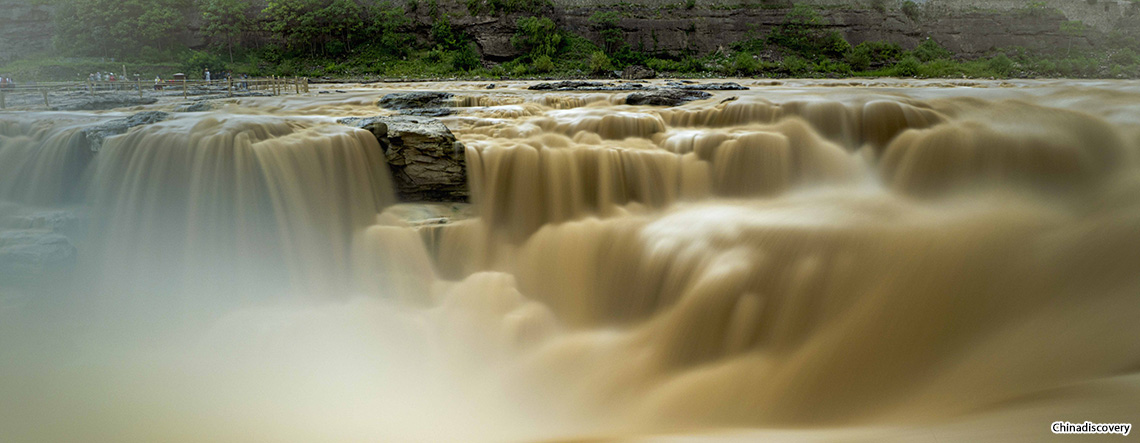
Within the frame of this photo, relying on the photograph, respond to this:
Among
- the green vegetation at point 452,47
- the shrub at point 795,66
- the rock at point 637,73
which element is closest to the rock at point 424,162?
the rock at point 637,73

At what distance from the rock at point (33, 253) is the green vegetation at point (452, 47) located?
2674 centimetres

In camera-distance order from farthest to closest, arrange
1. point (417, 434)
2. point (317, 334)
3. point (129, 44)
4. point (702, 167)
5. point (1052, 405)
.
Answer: point (129, 44), point (702, 167), point (317, 334), point (417, 434), point (1052, 405)

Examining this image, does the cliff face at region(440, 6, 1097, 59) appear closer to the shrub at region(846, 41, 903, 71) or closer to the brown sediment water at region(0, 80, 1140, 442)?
the shrub at region(846, 41, 903, 71)

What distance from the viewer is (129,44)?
25.5 meters

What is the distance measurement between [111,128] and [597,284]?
168 inches

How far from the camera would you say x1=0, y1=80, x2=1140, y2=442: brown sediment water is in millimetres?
2576

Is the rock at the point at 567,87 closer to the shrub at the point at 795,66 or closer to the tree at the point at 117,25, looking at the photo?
the tree at the point at 117,25

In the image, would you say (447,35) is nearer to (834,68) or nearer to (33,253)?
(834,68)

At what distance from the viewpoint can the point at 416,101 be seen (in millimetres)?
8570

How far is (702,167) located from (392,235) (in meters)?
2.91

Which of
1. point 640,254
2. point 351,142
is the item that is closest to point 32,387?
point 351,142

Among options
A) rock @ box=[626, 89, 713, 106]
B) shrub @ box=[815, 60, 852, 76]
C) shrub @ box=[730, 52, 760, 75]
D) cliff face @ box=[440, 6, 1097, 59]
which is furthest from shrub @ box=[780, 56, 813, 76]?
rock @ box=[626, 89, 713, 106]

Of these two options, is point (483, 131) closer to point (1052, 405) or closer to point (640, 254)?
point (640, 254)

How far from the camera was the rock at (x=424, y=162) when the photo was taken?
4.96 m
